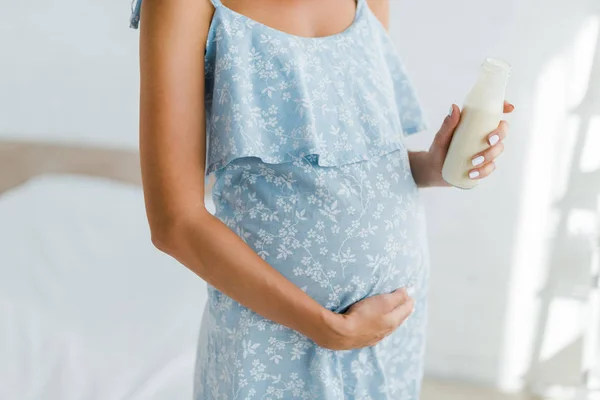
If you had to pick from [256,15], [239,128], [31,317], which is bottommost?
[31,317]

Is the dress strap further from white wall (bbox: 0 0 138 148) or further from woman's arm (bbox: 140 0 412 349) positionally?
white wall (bbox: 0 0 138 148)

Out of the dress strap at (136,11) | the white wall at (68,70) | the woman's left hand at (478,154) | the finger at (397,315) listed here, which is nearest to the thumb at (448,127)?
the woman's left hand at (478,154)

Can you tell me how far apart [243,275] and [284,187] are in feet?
0.41

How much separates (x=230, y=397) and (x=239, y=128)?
0.35 m

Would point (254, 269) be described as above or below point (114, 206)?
above

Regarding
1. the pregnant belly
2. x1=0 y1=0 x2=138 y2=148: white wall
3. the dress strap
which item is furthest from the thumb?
x1=0 y1=0 x2=138 y2=148: white wall

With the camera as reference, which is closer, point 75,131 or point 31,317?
point 31,317

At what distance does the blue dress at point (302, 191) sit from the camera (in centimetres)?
78

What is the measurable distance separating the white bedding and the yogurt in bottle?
0.70 metres

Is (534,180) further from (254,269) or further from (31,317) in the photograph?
(31,317)

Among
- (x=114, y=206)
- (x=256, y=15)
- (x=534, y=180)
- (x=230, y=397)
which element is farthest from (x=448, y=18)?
(x=230, y=397)

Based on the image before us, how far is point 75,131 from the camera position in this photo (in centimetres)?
165

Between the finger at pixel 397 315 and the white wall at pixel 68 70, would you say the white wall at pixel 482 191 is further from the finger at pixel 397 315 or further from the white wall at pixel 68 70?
the finger at pixel 397 315

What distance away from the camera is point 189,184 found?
73 centimetres
